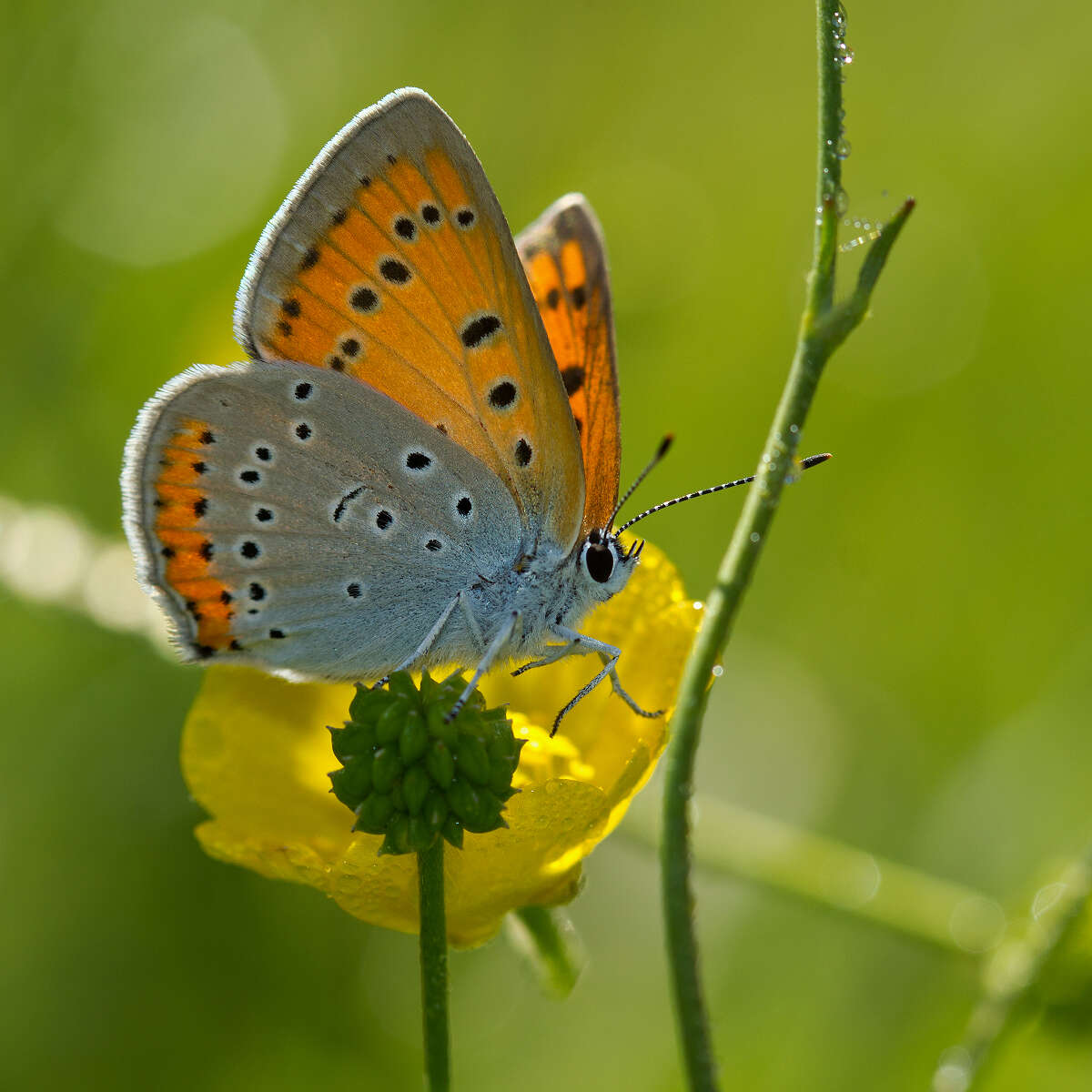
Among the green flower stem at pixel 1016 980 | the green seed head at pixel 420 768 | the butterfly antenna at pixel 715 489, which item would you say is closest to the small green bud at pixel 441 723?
the green seed head at pixel 420 768

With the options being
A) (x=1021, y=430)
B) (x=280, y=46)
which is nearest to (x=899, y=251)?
(x=1021, y=430)

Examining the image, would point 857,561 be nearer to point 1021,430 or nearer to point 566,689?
point 1021,430

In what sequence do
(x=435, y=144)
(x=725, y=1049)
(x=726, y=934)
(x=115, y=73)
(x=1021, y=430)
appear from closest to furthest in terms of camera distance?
1. (x=435, y=144)
2. (x=725, y=1049)
3. (x=726, y=934)
4. (x=1021, y=430)
5. (x=115, y=73)

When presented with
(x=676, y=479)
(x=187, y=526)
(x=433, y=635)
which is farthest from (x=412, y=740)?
(x=676, y=479)

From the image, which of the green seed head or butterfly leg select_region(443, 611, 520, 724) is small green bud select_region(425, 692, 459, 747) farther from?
butterfly leg select_region(443, 611, 520, 724)

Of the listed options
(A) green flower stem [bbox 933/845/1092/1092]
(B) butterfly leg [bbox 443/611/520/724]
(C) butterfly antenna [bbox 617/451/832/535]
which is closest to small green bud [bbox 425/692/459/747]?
(B) butterfly leg [bbox 443/611/520/724]

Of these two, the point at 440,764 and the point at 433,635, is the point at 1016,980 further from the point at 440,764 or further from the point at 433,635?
the point at 433,635

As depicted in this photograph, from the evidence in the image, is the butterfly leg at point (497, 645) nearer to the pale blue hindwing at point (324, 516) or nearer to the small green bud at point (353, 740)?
the pale blue hindwing at point (324, 516)
